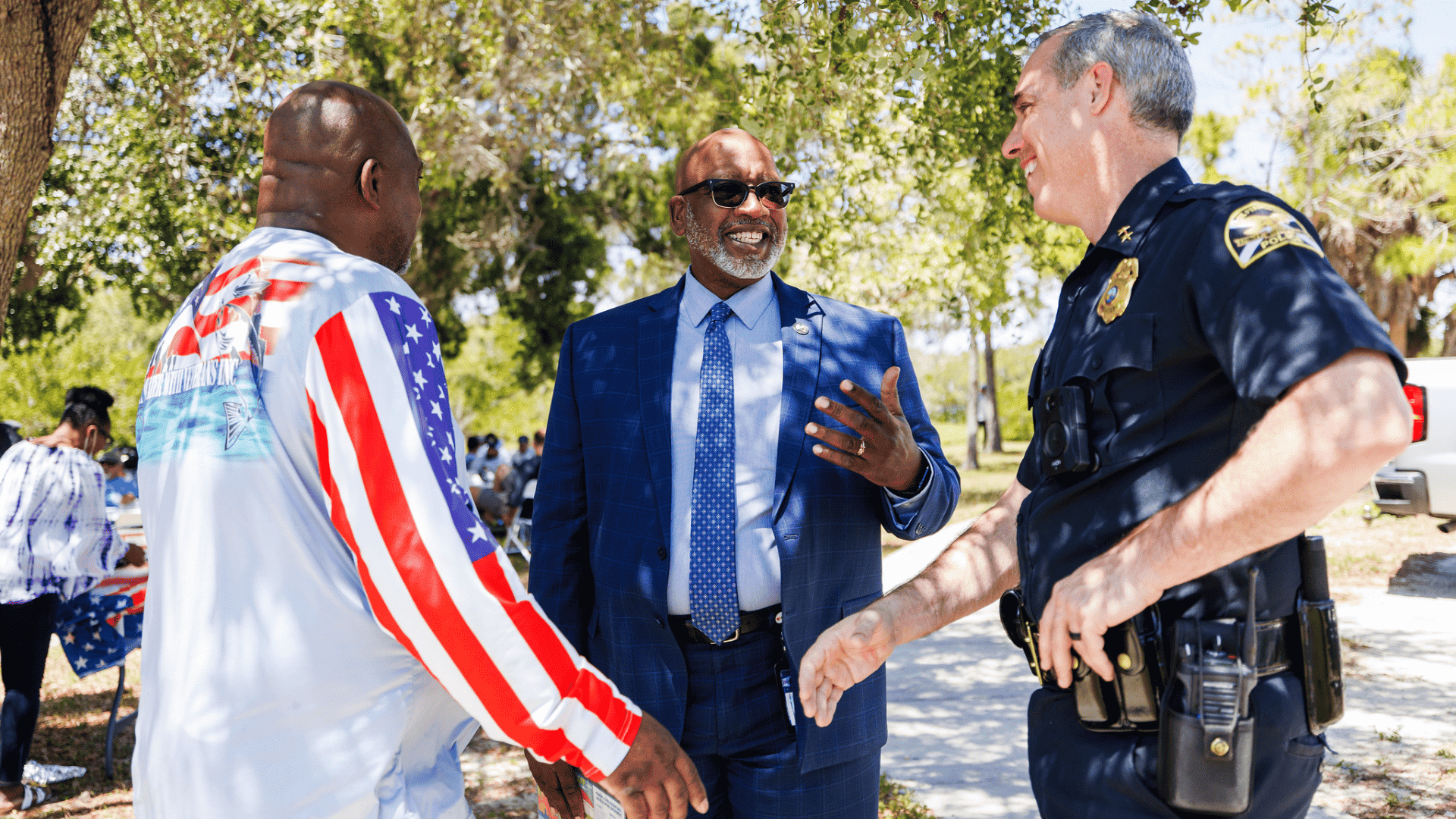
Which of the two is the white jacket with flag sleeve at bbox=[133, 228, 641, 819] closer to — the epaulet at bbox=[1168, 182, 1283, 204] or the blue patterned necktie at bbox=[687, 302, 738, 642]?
the blue patterned necktie at bbox=[687, 302, 738, 642]

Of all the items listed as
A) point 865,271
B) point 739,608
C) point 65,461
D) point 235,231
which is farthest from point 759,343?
point 865,271

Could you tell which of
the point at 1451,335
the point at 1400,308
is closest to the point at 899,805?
the point at 1400,308

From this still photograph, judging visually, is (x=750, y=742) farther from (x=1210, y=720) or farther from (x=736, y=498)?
(x=1210, y=720)

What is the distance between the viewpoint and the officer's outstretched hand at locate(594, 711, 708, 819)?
1.65 meters

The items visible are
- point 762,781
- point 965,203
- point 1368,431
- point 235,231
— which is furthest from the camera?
point 965,203

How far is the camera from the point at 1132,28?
6.04 ft

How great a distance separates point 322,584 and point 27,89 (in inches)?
129

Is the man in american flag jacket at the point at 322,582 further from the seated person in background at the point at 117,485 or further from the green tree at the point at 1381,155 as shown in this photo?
the green tree at the point at 1381,155

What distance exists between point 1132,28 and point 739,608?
1544 millimetres

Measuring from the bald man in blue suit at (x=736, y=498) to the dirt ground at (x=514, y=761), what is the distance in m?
1.16

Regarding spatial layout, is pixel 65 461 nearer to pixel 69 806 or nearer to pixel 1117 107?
pixel 69 806

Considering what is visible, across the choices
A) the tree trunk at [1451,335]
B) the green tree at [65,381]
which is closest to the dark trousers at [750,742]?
the tree trunk at [1451,335]

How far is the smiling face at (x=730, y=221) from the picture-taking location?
291 cm

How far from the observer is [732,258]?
2.90m
